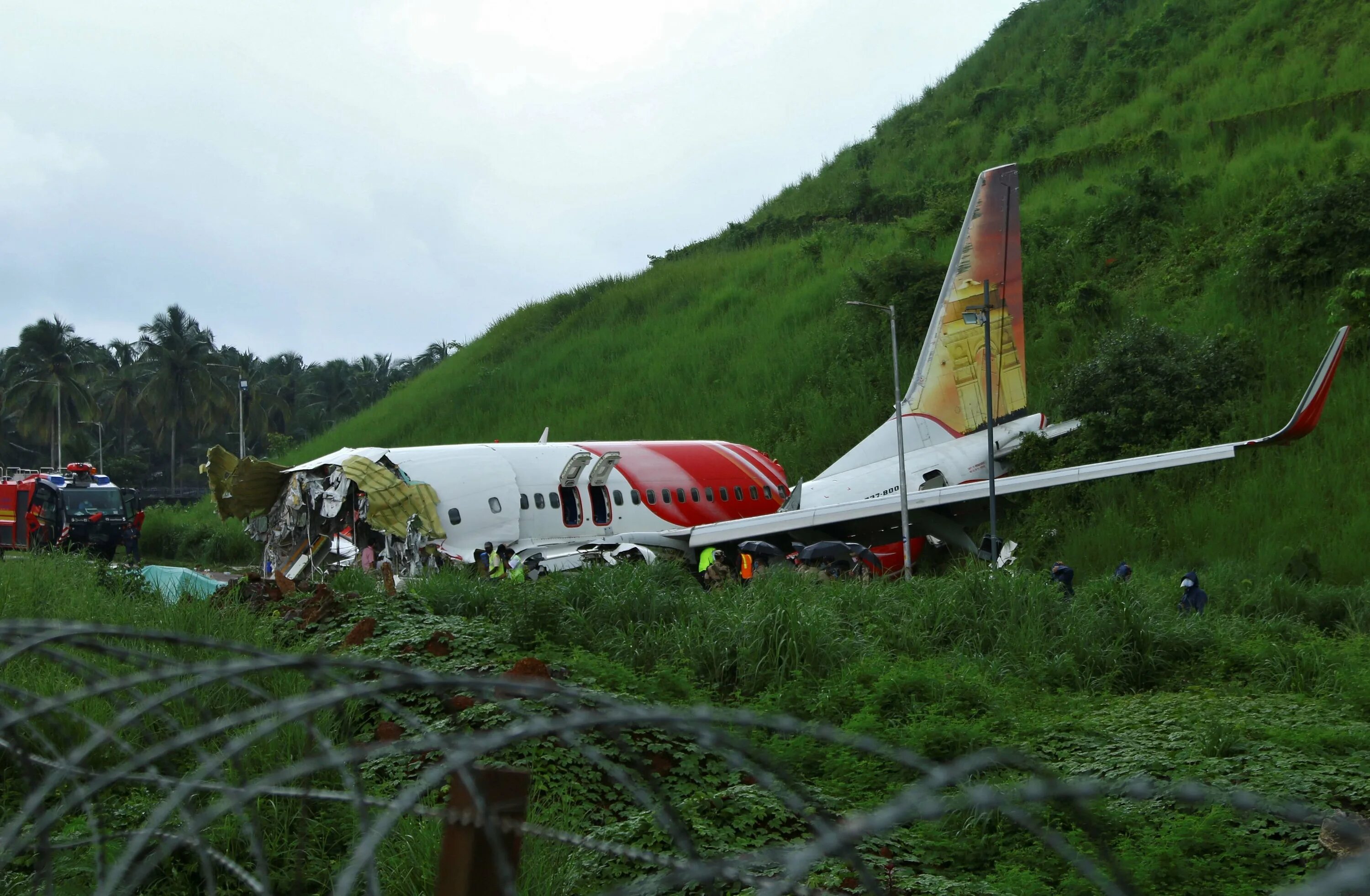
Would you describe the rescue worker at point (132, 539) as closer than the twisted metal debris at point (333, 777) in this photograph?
No

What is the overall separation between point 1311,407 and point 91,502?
28.6 m

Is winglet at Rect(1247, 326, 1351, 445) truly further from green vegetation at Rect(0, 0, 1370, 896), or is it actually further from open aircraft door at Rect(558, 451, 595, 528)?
open aircraft door at Rect(558, 451, 595, 528)

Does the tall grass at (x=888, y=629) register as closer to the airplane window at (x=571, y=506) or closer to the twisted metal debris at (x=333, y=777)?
the twisted metal debris at (x=333, y=777)

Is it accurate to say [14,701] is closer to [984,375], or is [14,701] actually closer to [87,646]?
[87,646]

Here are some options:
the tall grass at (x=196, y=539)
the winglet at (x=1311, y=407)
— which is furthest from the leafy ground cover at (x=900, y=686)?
the tall grass at (x=196, y=539)

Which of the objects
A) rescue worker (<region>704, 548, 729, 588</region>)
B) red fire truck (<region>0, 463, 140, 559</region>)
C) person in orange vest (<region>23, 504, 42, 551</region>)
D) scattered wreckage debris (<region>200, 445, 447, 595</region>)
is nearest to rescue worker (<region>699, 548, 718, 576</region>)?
rescue worker (<region>704, 548, 729, 588</region>)

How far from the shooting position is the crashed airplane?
1631 centimetres

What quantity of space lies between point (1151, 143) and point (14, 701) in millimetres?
37260

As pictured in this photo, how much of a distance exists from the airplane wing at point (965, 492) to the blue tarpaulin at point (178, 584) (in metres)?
8.39

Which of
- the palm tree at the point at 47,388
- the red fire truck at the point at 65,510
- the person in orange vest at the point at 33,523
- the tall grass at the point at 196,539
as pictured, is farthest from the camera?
the palm tree at the point at 47,388

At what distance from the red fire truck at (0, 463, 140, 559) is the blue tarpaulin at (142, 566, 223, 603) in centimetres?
1555

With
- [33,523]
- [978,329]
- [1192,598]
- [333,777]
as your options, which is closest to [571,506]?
[1192,598]

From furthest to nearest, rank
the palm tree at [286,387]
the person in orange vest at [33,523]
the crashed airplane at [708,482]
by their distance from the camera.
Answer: the palm tree at [286,387] < the person in orange vest at [33,523] < the crashed airplane at [708,482]

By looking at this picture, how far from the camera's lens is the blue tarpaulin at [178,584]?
978cm
